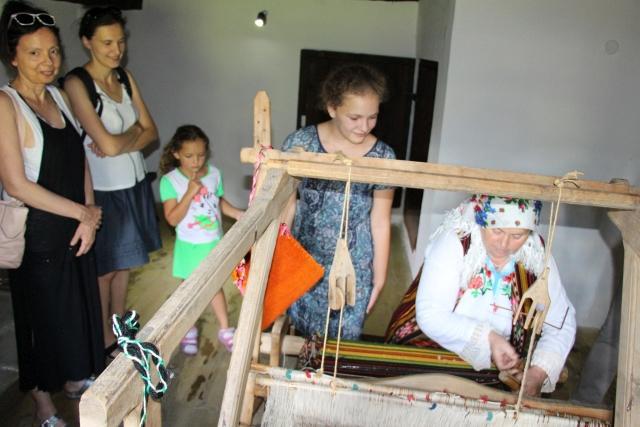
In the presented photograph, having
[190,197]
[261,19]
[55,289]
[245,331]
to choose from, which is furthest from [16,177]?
[261,19]

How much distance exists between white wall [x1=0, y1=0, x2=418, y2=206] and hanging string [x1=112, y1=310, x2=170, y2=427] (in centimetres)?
433

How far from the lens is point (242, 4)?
4539mm

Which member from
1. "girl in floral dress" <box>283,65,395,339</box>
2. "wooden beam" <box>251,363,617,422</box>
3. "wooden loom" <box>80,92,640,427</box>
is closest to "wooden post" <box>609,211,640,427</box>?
"wooden loom" <box>80,92,640,427</box>

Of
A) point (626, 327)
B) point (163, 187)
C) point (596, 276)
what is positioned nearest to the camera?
point (626, 327)

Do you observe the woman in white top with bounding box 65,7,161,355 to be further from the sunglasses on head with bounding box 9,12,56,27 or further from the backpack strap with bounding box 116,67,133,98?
the sunglasses on head with bounding box 9,12,56,27

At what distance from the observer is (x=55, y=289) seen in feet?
6.13

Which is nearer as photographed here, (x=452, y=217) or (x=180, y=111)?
(x=452, y=217)

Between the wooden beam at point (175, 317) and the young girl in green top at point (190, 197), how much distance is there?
1336mm

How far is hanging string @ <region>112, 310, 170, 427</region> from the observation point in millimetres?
581

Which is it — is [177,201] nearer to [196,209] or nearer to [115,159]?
[196,209]

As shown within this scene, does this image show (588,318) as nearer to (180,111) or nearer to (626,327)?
(626,327)

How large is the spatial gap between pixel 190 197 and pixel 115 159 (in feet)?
1.14

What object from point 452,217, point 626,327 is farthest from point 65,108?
point 626,327

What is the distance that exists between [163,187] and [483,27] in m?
1.82
